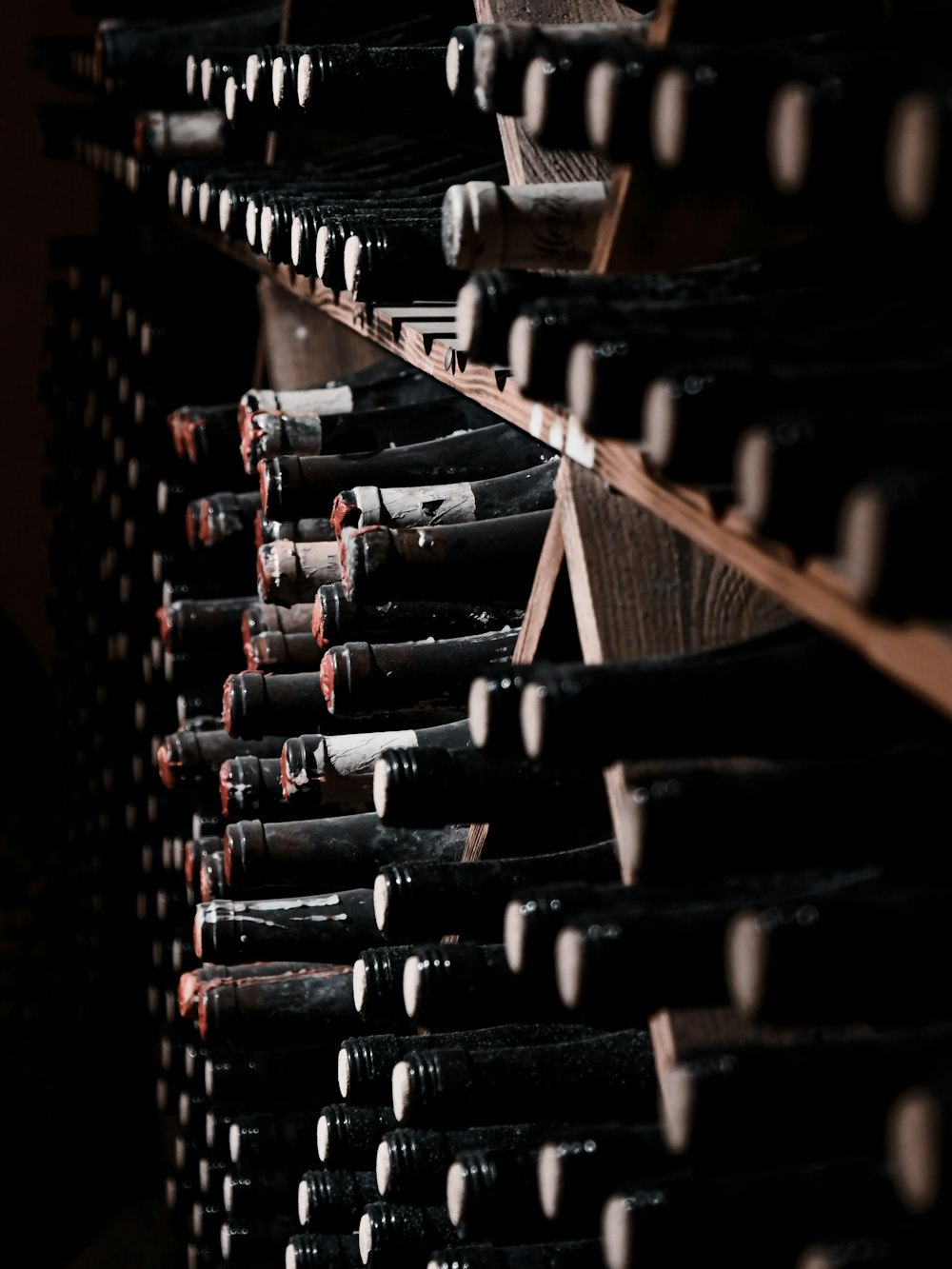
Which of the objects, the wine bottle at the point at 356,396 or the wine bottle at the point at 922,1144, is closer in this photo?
the wine bottle at the point at 922,1144

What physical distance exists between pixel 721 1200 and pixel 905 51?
1.30 ft

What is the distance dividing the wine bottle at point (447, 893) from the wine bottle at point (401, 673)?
135 millimetres

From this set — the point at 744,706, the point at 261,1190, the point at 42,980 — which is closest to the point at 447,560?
the point at 744,706

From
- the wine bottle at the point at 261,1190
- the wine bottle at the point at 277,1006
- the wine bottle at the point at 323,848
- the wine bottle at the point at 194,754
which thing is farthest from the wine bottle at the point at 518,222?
the wine bottle at the point at 261,1190

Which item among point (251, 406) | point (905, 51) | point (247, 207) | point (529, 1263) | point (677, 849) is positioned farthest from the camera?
point (251, 406)

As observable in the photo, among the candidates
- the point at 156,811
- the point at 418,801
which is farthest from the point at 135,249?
the point at 418,801

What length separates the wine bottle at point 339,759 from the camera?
1.14 metres

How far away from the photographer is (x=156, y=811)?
200 centimetres

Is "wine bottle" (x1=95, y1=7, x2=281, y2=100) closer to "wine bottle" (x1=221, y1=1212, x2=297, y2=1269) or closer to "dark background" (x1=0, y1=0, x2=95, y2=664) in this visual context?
"dark background" (x1=0, y1=0, x2=95, y2=664)

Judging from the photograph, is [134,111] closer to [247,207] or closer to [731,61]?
[247,207]

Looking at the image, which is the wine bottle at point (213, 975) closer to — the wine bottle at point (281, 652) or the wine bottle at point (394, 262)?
the wine bottle at point (281, 652)

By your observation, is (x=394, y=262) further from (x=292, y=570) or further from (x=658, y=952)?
(x=658, y=952)

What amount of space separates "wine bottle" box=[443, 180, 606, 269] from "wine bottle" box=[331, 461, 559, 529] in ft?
0.93

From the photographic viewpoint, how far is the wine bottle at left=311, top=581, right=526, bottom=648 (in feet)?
3.51
